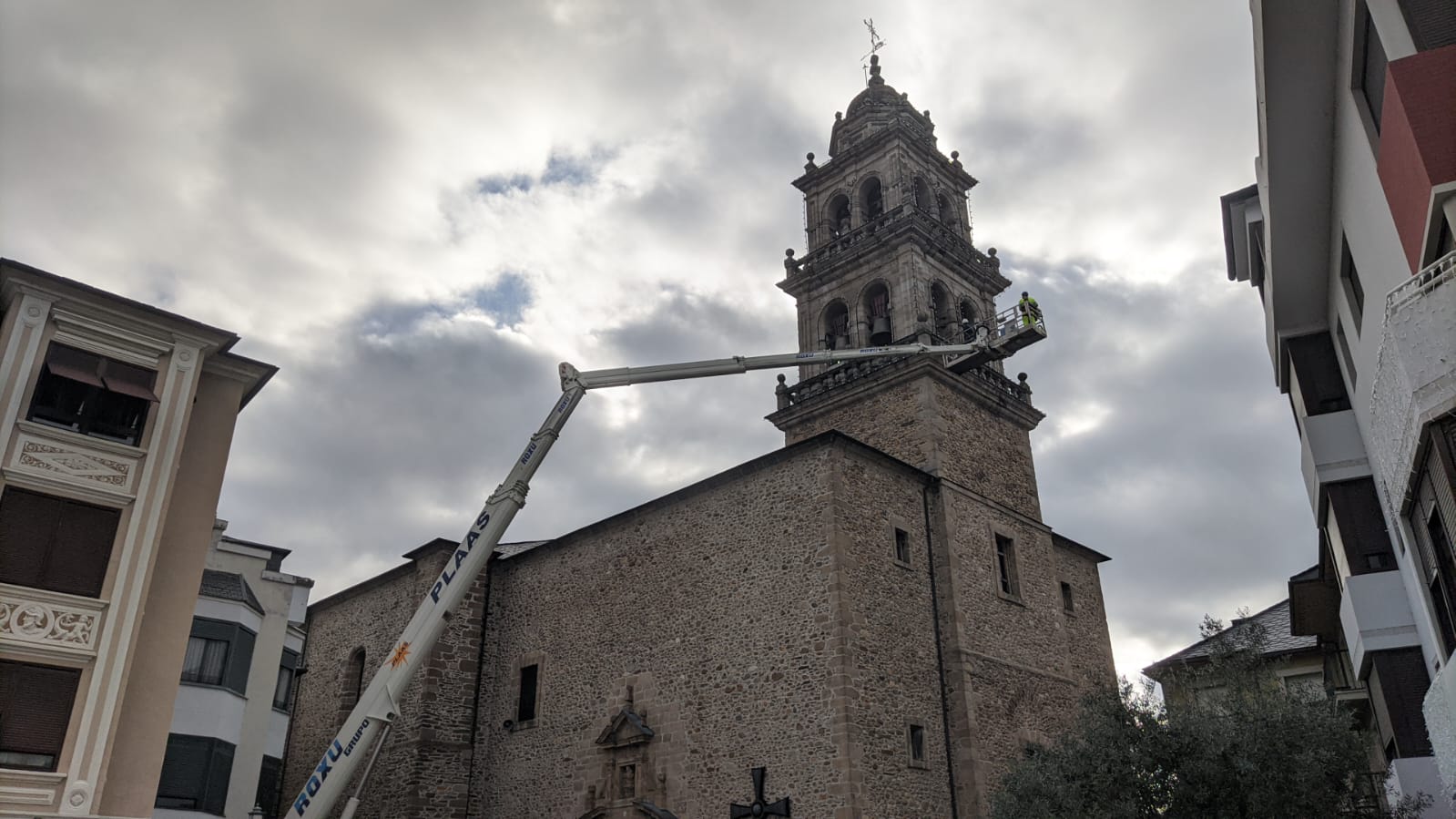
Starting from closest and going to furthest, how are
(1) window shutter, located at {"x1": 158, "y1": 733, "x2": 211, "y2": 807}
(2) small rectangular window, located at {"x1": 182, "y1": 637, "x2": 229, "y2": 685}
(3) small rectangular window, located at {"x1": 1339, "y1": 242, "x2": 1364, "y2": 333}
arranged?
1. (3) small rectangular window, located at {"x1": 1339, "y1": 242, "x2": 1364, "y2": 333}
2. (1) window shutter, located at {"x1": 158, "y1": 733, "x2": 211, "y2": 807}
3. (2) small rectangular window, located at {"x1": 182, "y1": 637, "x2": 229, "y2": 685}

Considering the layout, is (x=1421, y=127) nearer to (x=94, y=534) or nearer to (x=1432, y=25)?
(x=1432, y=25)

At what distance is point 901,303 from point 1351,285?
42.4 feet

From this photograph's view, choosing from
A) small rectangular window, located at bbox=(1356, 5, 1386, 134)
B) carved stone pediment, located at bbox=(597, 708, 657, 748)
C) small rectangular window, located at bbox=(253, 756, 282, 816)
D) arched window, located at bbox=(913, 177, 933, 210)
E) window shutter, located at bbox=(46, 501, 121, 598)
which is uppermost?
arched window, located at bbox=(913, 177, 933, 210)

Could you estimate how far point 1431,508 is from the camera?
27.9 ft

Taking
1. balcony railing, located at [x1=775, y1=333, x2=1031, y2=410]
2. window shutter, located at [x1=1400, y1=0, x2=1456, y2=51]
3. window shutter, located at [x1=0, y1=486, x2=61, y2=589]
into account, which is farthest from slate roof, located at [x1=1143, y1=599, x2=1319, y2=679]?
window shutter, located at [x1=0, y1=486, x2=61, y2=589]

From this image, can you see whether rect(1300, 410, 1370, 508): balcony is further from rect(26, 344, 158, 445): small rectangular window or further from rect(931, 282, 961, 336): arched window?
rect(26, 344, 158, 445): small rectangular window

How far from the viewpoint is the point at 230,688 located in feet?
50.5

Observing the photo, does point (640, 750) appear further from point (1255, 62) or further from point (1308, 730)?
point (1255, 62)

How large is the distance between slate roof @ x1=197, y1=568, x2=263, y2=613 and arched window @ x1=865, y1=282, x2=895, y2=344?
15103mm

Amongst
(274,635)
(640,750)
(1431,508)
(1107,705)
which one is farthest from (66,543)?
(1431,508)

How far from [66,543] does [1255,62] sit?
14.8 m

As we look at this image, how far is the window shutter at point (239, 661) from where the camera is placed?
15.5 metres

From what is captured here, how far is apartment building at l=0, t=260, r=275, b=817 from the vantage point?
11.4 m

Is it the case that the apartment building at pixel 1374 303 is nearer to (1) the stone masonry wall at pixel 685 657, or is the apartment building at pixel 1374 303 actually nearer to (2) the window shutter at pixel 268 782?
(1) the stone masonry wall at pixel 685 657
